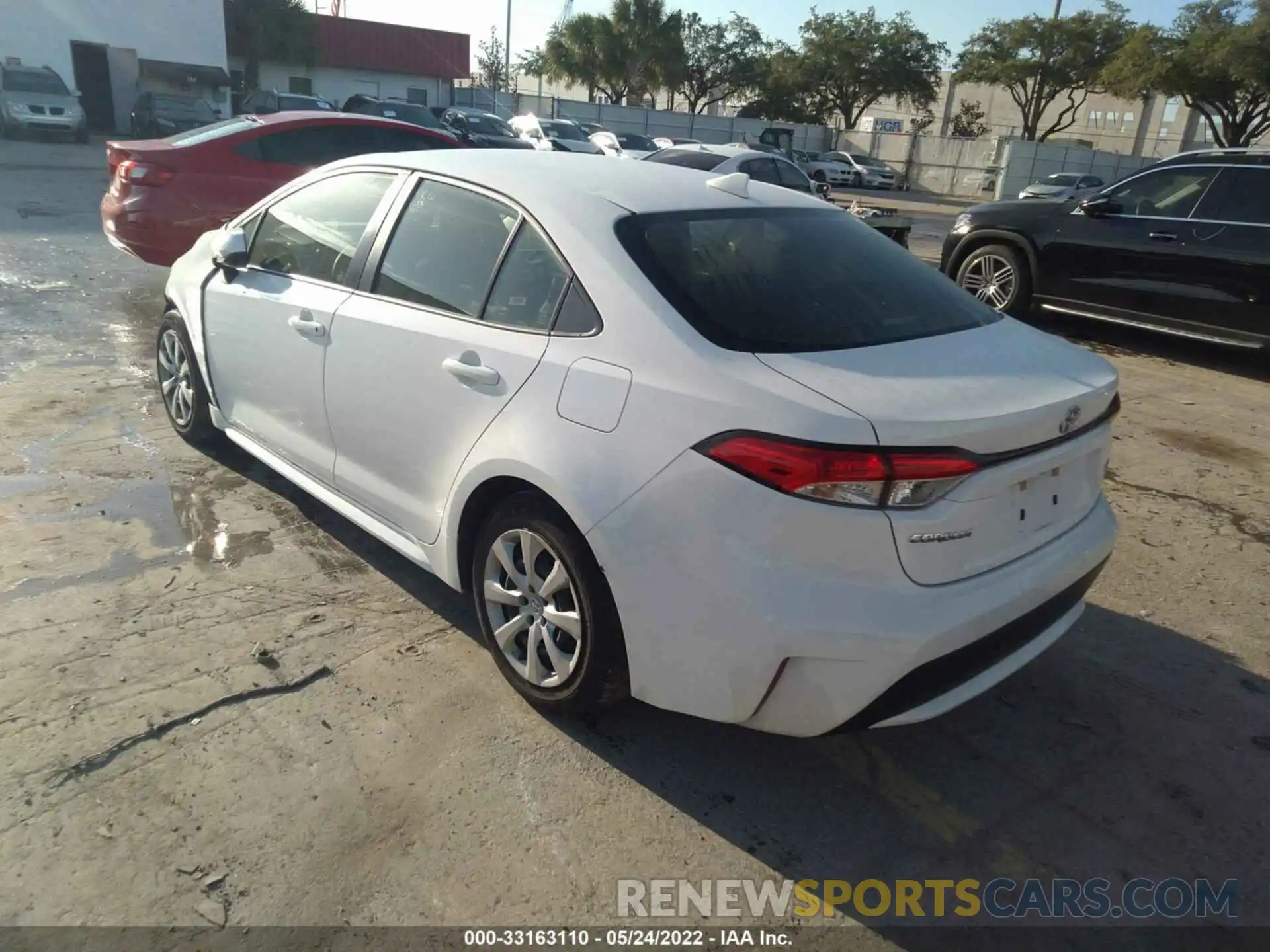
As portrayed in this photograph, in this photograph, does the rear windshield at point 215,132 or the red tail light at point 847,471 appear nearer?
the red tail light at point 847,471

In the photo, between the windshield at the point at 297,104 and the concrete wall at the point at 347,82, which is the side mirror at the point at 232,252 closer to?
the windshield at the point at 297,104

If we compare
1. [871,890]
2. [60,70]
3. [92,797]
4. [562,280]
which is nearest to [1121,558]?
[871,890]

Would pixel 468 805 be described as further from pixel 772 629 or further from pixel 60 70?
pixel 60 70

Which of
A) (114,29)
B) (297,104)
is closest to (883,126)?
(297,104)

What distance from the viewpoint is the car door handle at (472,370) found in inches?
107

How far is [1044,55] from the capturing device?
138ft

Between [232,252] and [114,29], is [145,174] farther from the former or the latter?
[114,29]

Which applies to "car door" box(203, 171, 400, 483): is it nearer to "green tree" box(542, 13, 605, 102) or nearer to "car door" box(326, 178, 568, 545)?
"car door" box(326, 178, 568, 545)

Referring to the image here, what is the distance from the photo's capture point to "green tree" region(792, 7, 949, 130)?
4872 cm

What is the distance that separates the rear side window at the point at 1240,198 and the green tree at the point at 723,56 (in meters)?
48.0

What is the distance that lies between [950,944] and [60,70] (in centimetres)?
3733

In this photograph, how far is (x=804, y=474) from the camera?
2.10 m

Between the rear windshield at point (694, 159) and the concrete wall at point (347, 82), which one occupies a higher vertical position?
the concrete wall at point (347, 82)

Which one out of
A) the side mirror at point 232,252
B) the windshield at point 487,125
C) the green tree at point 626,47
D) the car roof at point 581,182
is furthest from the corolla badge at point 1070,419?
the green tree at point 626,47
